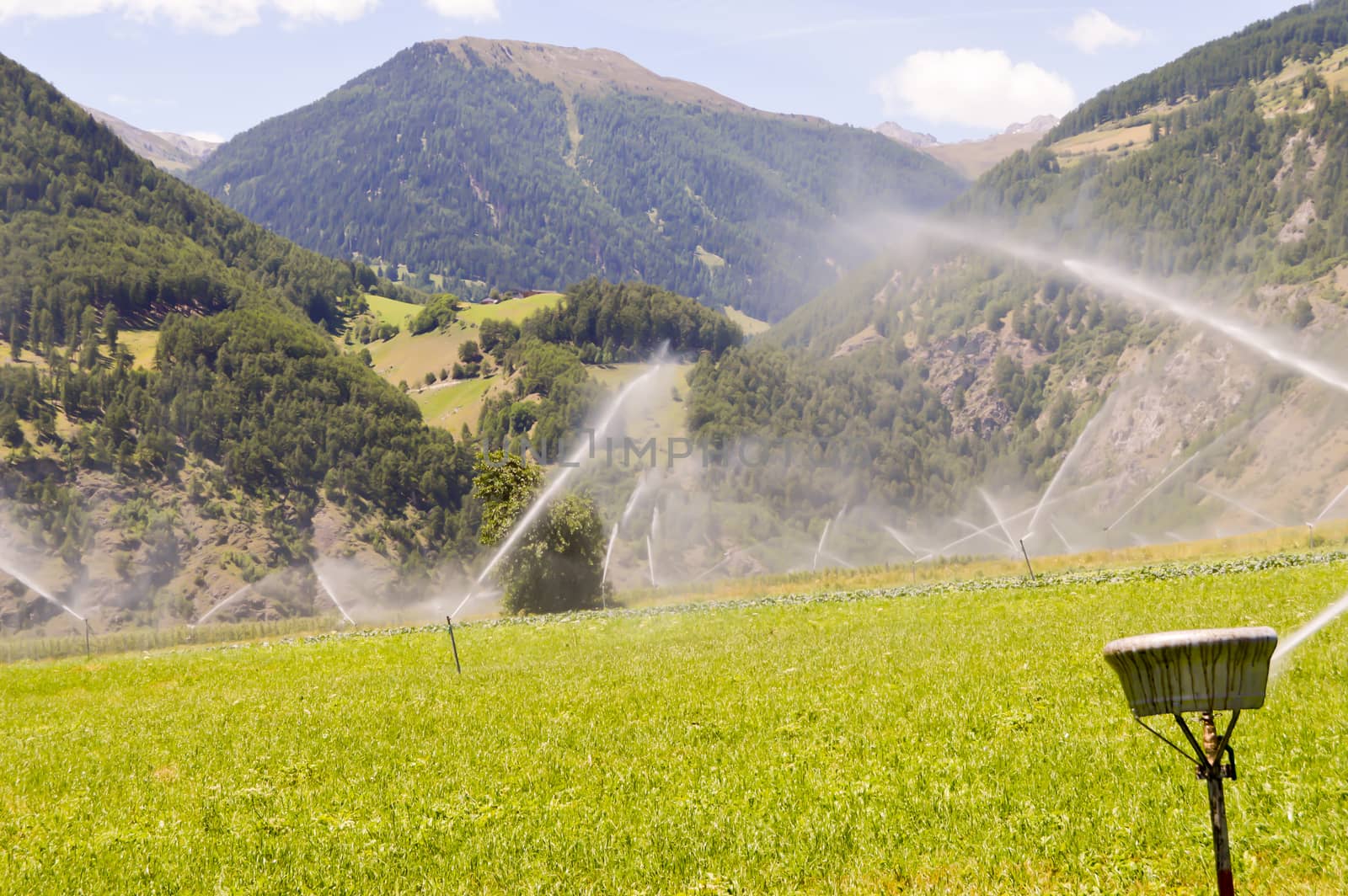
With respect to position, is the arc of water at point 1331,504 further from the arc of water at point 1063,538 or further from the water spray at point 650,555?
the water spray at point 650,555

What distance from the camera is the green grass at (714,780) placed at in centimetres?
1312

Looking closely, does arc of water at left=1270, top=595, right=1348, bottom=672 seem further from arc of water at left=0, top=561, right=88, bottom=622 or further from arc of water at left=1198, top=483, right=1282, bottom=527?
arc of water at left=0, top=561, right=88, bottom=622

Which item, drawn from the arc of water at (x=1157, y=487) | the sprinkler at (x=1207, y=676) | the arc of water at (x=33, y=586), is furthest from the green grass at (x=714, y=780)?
the arc of water at (x=1157, y=487)

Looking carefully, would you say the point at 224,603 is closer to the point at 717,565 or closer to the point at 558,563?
the point at 717,565

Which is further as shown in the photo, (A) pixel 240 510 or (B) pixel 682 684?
(A) pixel 240 510

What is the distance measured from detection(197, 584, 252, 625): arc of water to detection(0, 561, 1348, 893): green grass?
13795cm

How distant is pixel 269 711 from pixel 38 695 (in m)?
16.6

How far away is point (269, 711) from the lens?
92.1 ft

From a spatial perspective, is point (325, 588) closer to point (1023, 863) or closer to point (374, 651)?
point (374, 651)

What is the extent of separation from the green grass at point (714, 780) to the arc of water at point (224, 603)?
13795cm

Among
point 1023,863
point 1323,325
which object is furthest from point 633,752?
point 1323,325

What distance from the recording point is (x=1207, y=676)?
27.4ft

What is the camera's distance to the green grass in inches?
517

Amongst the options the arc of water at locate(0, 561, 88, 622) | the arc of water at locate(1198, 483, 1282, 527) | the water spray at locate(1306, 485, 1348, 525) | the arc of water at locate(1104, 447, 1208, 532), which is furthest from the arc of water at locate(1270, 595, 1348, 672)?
the arc of water at locate(1104, 447, 1208, 532)
